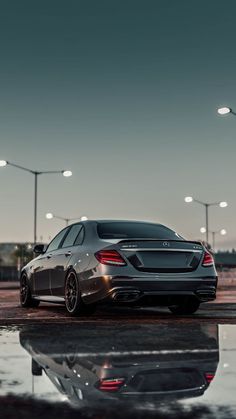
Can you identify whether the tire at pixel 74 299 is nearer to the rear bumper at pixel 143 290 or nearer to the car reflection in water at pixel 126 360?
the rear bumper at pixel 143 290

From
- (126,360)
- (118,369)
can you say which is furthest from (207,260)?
(118,369)

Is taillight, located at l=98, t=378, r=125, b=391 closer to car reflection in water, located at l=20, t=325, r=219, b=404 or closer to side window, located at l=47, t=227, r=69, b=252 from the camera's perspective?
car reflection in water, located at l=20, t=325, r=219, b=404

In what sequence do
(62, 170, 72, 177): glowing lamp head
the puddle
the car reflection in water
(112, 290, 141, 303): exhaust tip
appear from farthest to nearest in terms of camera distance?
(62, 170, 72, 177): glowing lamp head, (112, 290, 141, 303): exhaust tip, the car reflection in water, the puddle

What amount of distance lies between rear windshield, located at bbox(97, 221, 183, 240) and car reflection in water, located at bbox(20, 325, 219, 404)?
2.25m

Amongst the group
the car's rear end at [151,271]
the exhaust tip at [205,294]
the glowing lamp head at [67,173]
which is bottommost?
the exhaust tip at [205,294]

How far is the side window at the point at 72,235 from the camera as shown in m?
11.5

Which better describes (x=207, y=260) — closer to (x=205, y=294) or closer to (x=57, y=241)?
(x=205, y=294)

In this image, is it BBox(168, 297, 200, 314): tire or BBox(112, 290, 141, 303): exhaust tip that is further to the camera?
BBox(168, 297, 200, 314): tire

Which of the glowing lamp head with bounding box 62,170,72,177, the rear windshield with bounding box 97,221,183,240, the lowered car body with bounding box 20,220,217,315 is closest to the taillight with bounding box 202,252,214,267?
the lowered car body with bounding box 20,220,217,315

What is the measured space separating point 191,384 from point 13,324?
4.74 meters

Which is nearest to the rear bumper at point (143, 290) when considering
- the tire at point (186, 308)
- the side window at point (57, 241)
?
the tire at point (186, 308)

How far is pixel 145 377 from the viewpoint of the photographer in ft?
16.9

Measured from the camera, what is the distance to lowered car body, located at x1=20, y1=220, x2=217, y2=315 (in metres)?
9.86

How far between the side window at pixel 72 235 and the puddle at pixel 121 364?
3.08 metres
